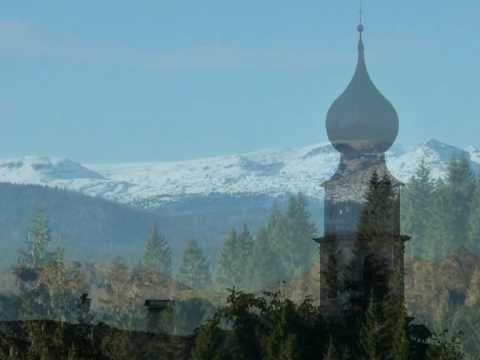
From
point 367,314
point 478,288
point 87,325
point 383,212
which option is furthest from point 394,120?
point 478,288

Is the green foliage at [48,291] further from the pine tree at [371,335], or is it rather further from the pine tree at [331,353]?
the pine tree at [331,353]

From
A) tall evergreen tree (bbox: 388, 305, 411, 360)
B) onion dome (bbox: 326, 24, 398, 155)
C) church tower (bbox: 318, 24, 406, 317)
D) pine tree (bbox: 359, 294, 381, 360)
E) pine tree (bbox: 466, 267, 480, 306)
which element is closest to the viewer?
tall evergreen tree (bbox: 388, 305, 411, 360)

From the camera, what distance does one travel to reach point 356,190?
88.4 m

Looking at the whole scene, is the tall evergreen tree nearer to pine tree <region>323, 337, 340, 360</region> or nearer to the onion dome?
pine tree <region>323, 337, 340, 360</region>

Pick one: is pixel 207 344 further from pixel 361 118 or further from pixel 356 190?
pixel 361 118

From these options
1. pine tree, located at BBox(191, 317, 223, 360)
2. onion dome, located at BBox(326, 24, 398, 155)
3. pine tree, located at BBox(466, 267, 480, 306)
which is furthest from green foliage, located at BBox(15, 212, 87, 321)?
pine tree, located at BBox(191, 317, 223, 360)

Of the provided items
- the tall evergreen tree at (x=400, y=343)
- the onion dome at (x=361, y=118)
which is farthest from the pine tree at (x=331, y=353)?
the onion dome at (x=361, y=118)

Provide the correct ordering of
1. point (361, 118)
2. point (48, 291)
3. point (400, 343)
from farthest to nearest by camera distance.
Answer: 1. point (48, 291)
2. point (361, 118)
3. point (400, 343)

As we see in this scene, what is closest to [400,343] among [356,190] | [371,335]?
[371,335]

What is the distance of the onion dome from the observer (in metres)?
94.6

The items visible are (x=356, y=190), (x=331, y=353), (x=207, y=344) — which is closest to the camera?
(x=331, y=353)

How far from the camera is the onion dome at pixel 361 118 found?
310 ft

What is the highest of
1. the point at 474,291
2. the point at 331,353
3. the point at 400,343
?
the point at 474,291

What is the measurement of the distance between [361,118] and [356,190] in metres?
8.97
